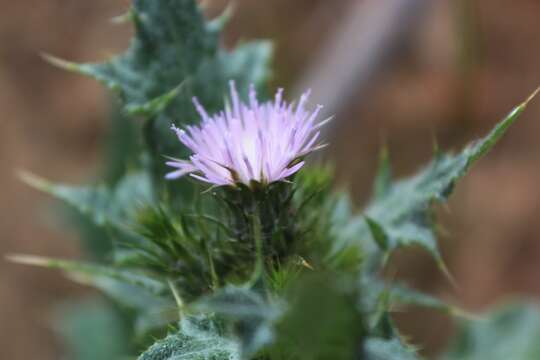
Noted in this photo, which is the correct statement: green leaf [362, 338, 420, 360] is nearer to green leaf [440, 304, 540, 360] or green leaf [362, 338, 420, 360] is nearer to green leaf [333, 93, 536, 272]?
green leaf [333, 93, 536, 272]

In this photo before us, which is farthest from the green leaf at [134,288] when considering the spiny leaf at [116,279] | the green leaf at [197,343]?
the green leaf at [197,343]

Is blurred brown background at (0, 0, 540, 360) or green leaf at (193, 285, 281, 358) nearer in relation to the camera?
green leaf at (193, 285, 281, 358)

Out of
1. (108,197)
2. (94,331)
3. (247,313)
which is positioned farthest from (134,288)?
(247,313)

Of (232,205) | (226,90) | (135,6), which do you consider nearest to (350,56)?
(226,90)

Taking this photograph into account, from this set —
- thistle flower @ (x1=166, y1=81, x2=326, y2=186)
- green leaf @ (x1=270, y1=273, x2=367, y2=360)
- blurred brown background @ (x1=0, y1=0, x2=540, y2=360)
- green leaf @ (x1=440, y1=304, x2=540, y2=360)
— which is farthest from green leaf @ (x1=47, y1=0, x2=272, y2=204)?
blurred brown background @ (x1=0, y1=0, x2=540, y2=360)

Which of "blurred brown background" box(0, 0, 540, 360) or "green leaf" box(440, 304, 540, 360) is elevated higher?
"blurred brown background" box(0, 0, 540, 360)

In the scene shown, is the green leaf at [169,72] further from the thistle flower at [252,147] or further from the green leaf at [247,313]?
the green leaf at [247,313]
